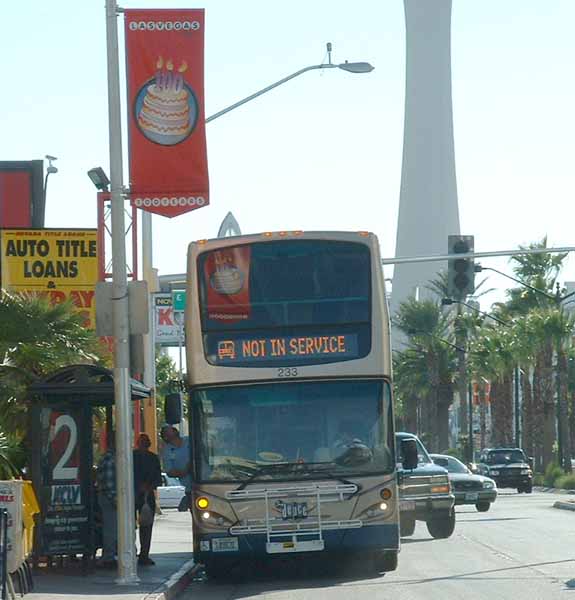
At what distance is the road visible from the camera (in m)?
16.6

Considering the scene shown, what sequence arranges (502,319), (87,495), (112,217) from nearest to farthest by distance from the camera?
(112,217), (87,495), (502,319)

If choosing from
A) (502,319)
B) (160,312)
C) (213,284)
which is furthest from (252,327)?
(160,312)

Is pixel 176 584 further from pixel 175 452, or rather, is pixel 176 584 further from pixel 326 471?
pixel 175 452

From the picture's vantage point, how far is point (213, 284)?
1858cm

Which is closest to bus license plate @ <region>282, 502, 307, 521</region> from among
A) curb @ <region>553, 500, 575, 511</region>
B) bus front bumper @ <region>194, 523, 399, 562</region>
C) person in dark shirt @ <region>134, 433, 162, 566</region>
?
bus front bumper @ <region>194, 523, 399, 562</region>

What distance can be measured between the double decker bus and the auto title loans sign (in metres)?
11.5

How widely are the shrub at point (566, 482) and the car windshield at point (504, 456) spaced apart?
1.65 metres

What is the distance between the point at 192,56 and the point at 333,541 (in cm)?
634

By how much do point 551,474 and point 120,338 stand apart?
46.0m

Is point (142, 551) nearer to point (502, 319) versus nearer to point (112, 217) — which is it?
point (112, 217)

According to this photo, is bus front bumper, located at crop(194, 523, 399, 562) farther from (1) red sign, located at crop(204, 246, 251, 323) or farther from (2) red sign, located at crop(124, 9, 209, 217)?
(2) red sign, located at crop(124, 9, 209, 217)

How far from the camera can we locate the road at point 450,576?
16.6m

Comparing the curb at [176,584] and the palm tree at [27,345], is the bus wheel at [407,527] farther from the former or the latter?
the palm tree at [27,345]

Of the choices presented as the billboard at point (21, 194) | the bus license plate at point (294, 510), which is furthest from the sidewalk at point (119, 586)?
the billboard at point (21, 194)
